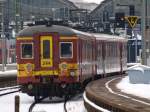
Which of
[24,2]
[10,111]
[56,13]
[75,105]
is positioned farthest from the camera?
[24,2]

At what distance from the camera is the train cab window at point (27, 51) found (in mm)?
25125

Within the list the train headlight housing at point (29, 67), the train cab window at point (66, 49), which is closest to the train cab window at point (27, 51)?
the train headlight housing at point (29, 67)

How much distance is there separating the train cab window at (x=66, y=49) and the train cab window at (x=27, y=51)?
1.18 metres

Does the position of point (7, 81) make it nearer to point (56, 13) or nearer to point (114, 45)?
point (114, 45)

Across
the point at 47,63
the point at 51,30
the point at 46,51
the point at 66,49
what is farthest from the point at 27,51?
the point at 66,49

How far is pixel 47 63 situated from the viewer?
24.8 metres

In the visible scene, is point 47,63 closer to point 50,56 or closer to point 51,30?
point 50,56

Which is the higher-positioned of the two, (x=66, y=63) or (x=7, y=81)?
(x=66, y=63)

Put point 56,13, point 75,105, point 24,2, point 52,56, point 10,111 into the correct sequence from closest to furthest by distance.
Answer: point 10,111 → point 75,105 → point 52,56 → point 56,13 → point 24,2

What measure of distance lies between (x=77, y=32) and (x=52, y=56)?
1.62m

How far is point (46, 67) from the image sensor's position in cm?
2483

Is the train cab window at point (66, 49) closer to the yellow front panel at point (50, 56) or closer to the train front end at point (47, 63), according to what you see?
the train front end at point (47, 63)

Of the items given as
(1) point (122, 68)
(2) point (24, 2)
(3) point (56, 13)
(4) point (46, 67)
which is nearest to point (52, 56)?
(4) point (46, 67)

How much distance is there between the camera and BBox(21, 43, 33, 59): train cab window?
25.1 metres
